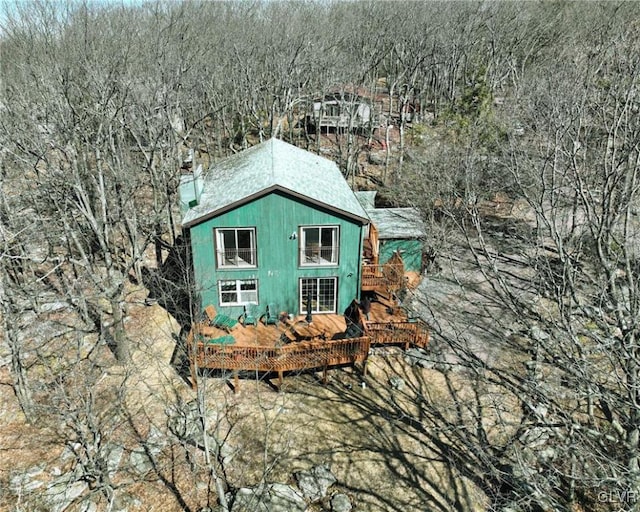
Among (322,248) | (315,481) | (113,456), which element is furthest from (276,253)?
(113,456)

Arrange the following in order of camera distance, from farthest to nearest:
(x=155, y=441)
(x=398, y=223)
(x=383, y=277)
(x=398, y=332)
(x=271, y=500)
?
(x=398, y=223) < (x=383, y=277) < (x=398, y=332) < (x=155, y=441) < (x=271, y=500)

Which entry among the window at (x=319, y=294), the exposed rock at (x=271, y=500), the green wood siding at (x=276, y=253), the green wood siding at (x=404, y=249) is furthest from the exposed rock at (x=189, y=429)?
the green wood siding at (x=404, y=249)

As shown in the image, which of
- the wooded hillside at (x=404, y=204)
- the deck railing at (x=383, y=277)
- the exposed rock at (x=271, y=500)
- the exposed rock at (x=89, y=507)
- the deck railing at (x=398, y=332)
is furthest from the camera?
the deck railing at (x=383, y=277)

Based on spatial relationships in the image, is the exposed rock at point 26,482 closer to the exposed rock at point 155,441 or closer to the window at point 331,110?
the exposed rock at point 155,441

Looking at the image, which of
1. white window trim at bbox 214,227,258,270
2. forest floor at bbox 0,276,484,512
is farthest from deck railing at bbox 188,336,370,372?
white window trim at bbox 214,227,258,270

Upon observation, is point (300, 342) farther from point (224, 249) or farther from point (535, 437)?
point (535, 437)

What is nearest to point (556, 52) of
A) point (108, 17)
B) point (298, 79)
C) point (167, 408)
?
point (298, 79)
